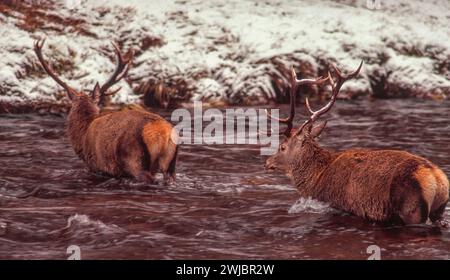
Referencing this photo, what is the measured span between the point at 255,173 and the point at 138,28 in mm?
8310

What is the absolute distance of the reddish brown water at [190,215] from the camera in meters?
6.49

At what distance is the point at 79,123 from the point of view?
1049 cm

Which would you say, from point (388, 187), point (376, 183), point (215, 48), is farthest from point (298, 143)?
point (215, 48)

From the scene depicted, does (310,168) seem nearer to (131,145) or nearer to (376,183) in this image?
(376,183)

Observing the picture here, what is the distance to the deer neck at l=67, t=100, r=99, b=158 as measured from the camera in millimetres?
10359

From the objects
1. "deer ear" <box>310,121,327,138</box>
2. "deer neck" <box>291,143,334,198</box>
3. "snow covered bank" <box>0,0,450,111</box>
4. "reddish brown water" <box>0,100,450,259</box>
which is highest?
"snow covered bank" <box>0,0,450,111</box>

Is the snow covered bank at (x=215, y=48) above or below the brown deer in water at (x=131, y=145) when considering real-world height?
above

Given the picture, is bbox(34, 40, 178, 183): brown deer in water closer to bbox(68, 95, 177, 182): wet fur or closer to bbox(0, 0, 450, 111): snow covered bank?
bbox(68, 95, 177, 182): wet fur

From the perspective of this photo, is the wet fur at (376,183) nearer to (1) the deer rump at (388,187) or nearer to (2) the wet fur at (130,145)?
(1) the deer rump at (388,187)

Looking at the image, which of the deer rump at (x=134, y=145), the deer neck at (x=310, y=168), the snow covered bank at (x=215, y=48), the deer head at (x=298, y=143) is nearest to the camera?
the deer neck at (x=310, y=168)

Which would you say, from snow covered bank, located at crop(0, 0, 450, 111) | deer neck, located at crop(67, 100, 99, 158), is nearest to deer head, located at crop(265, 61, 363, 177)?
deer neck, located at crop(67, 100, 99, 158)

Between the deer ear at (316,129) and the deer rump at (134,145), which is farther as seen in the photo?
the deer rump at (134,145)

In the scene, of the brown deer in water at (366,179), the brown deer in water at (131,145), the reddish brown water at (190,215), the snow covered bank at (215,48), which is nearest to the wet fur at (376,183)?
the brown deer in water at (366,179)

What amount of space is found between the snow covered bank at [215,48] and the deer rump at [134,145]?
615 centimetres
